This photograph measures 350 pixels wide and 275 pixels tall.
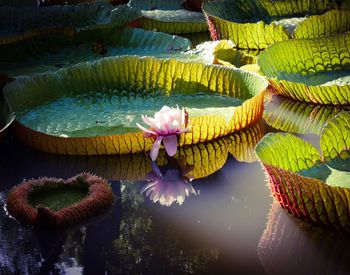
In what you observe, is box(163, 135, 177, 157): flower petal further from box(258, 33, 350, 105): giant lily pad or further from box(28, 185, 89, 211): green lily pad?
box(258, 33, 350, 105): giant lily pad

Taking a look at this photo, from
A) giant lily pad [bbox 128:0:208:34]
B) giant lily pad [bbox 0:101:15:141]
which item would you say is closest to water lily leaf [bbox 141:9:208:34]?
giant lily pad [bbox 128:0:208:34]

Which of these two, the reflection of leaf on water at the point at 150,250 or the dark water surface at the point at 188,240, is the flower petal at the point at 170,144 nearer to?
the dark water surface at the point at 188,240

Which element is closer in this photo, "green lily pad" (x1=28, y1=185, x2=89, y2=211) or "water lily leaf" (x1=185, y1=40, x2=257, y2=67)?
"green lily pad" (x1=28, y1=185, x2=89, y2=211)

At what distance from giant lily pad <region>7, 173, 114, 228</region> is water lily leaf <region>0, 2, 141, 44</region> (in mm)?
2437

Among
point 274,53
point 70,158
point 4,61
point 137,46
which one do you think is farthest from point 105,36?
point 70,158

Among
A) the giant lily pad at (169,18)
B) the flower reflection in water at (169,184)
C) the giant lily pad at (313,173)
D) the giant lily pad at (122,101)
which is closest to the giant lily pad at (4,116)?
the giant lily pad at (122,101)

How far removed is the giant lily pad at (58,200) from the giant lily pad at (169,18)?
9.24 ft

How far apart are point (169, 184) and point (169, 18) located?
2.97 meters

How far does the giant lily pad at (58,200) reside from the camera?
2584 mm

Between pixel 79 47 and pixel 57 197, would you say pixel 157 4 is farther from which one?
pixel 57 197

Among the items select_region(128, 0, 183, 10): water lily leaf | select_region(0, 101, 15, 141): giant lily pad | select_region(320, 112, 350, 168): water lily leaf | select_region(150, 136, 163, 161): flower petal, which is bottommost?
select_region(128, 0, 183, 10): water lily leaf

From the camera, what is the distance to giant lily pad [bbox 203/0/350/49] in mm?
4730

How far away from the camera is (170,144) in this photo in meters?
2.96

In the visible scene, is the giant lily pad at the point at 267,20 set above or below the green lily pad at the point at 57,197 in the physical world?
below
